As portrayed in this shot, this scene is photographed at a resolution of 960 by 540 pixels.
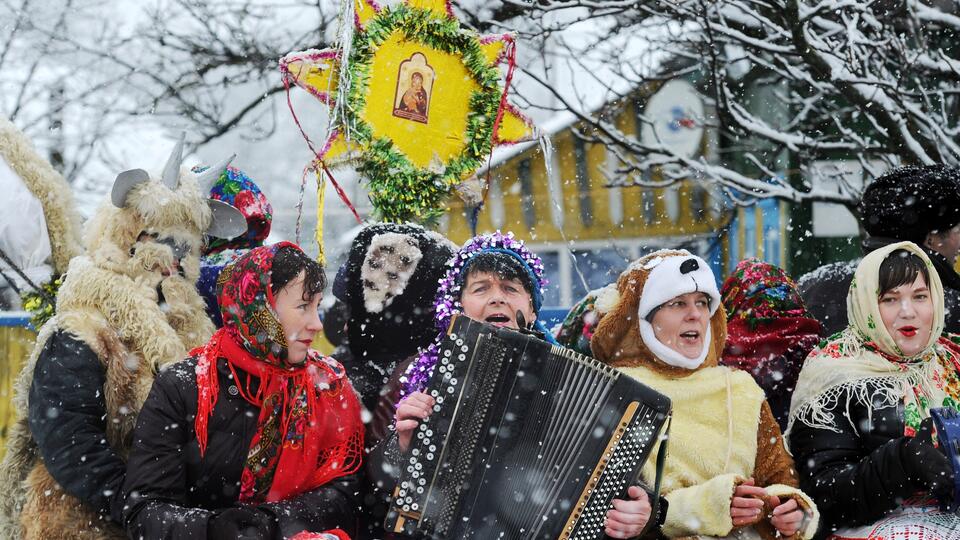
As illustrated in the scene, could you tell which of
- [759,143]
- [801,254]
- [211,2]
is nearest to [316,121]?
[211,2]

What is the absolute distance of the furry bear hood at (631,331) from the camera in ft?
11.5

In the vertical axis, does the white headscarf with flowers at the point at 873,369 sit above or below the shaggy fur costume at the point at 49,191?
below

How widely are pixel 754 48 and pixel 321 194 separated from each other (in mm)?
3591

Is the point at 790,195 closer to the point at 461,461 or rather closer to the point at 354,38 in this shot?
the point at 354,38

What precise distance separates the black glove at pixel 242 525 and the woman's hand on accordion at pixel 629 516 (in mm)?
1076

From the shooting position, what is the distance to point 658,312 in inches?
137

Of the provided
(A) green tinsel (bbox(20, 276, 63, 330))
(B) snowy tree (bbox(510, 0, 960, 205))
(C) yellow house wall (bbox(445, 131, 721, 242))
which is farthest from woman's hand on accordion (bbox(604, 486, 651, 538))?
(C) yellow house wall (bbox(445, 131, 721, 242))

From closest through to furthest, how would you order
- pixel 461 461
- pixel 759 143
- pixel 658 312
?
1. pixel 461 461
2. pixel 658 312
3. pixel 759 143

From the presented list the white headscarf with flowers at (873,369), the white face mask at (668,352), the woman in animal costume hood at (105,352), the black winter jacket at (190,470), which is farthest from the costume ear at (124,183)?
the white headscarf with flowers at (873,369)

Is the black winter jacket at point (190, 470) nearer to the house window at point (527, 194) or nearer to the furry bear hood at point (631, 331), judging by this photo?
the furry bear hood at point (631, 331)

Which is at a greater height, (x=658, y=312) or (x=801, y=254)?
(x=801, y=254)

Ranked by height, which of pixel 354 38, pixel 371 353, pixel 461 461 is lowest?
pixel 461 461

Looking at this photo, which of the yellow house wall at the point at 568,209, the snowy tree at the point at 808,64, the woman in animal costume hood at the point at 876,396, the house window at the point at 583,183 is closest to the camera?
the woman in animal costume hood at the point at 876,396

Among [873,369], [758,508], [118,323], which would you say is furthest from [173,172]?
[873,369]
